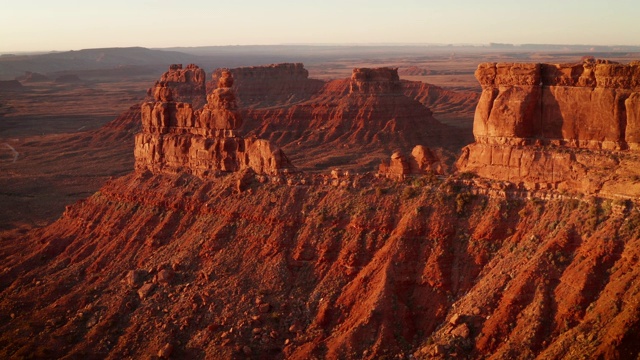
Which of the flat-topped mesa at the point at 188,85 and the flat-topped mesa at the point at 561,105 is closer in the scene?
the flat-topped mesa at the point at 561,105

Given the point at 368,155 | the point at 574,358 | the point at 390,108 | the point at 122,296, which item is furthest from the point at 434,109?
the point at 574,358

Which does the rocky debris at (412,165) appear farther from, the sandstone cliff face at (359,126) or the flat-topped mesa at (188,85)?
the flat-topped mesa at (188,85)

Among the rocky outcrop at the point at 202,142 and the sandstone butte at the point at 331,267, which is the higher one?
the rocky outcrop at the point at 202,142

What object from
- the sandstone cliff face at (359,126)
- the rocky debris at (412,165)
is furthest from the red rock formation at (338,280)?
the sandstone cliff face at (359,126)

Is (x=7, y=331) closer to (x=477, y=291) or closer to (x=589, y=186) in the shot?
(x=477, y=291)

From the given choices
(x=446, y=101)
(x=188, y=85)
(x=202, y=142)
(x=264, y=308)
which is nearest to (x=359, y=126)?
(x=188, y=85)

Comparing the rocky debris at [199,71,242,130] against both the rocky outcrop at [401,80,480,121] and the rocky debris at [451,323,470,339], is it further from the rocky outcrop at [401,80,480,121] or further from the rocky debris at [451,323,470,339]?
the rocky outcrop at [401,80,480,121]
